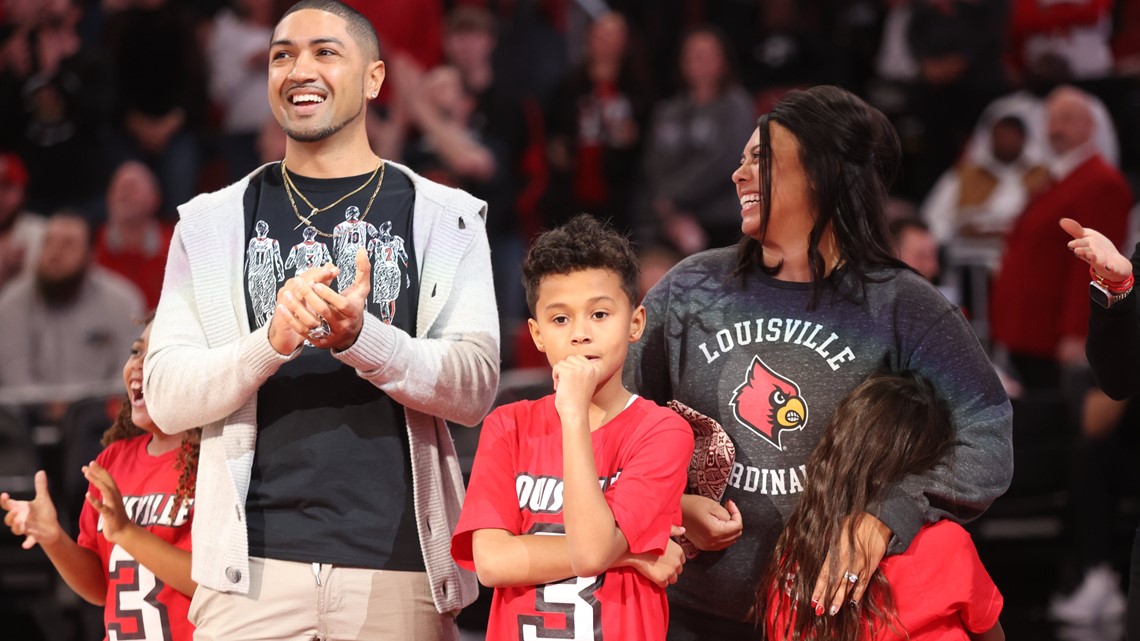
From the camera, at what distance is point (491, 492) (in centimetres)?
241

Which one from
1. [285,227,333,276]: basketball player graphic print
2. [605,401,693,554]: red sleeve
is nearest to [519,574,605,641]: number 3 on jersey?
[605,401,693,554]: red sleeve

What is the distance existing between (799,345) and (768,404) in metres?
0.13

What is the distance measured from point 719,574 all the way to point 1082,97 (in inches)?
203

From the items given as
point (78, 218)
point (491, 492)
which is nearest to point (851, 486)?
point (491, 492)

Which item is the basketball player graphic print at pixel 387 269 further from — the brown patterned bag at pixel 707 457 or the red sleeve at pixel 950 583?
the red sleeve at pixel 950 583

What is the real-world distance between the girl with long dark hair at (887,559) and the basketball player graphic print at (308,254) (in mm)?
1045

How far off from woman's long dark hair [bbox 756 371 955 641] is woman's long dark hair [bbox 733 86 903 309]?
0.25 meters

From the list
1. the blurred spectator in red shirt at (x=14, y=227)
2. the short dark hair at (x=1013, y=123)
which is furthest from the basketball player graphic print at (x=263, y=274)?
the short dark hair at (x=1013, y=123)

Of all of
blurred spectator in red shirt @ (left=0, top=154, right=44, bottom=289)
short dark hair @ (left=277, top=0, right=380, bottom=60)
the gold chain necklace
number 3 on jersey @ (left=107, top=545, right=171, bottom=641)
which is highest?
short dark hair @ (left=277, top=0, right=380, bottom=60)

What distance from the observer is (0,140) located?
7.22 meters

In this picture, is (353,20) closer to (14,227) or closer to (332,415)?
(332,415)

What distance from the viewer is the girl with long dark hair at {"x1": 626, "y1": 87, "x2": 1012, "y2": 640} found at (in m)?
2.55

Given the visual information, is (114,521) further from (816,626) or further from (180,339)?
(816,626)

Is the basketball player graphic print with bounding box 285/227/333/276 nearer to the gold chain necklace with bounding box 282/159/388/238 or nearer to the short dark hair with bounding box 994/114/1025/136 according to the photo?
the gold chain necklace with bounding box 282/159/388/238
